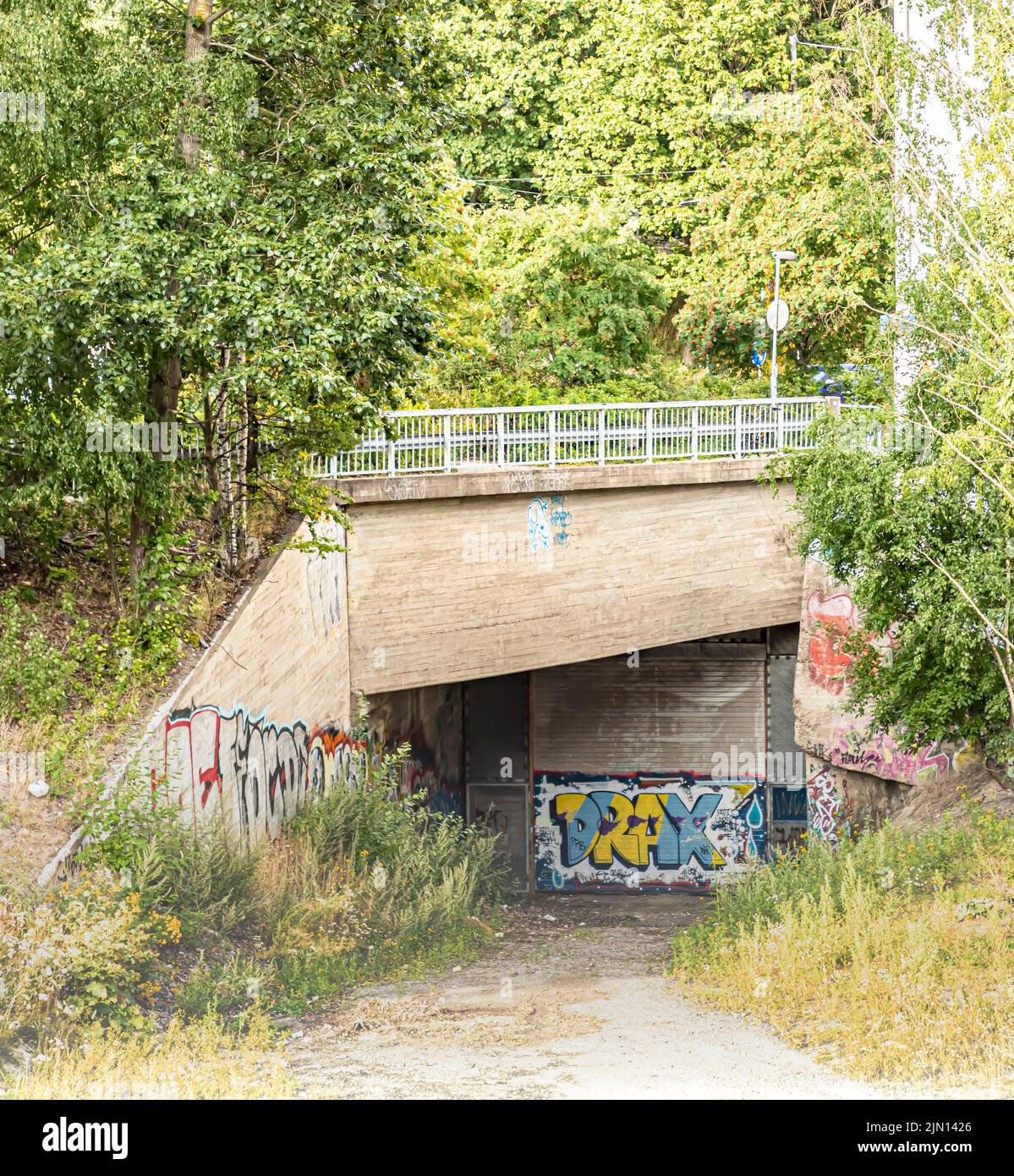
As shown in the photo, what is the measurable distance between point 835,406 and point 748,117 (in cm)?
1081

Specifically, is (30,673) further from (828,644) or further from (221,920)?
(828,644)

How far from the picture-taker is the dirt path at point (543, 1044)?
8.73 m

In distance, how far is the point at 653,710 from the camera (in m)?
25.6

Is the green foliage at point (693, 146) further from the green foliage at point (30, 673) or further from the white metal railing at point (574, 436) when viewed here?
the green foliage at point (30, 673)

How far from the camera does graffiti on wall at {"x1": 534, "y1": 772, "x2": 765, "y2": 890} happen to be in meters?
25.6

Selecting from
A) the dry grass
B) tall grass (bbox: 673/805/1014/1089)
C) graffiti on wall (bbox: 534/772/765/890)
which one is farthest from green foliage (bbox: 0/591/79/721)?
graffiti on wall (bbox: 534/772/765/890)

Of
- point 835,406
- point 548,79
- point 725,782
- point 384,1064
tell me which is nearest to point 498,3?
point 548,79

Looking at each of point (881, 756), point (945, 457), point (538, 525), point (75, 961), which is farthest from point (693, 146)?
point (75, 961)

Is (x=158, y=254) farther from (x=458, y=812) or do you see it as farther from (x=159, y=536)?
(x=458, y=812)

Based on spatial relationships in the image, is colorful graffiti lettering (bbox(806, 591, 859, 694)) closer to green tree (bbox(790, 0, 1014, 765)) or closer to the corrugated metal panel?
the corrugated metal panel

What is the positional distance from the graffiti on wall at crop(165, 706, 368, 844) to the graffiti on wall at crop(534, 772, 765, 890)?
1011 centimetres

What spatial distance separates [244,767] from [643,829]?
A: 45.2 ft

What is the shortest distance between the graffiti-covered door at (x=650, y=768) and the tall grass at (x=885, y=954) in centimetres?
981

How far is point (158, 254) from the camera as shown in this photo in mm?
11469
